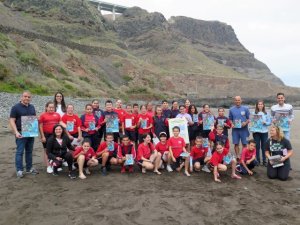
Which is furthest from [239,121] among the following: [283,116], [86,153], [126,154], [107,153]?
[86,153]

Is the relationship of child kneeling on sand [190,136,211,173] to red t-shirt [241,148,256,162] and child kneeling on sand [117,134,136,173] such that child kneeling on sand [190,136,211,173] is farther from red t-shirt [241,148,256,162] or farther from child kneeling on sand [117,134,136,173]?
child kneeling on sand [117,134,136,173]

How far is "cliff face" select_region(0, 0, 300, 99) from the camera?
34.0 metres

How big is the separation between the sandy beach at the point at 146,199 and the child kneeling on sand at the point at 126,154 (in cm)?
25

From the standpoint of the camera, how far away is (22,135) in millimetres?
7645

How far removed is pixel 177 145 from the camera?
8.77 m

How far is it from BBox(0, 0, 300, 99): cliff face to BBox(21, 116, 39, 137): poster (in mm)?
16814

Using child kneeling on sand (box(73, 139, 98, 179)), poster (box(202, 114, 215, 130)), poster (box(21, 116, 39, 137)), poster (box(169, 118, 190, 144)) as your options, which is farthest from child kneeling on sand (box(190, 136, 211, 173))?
poster (box(21, 116, 39, 137))

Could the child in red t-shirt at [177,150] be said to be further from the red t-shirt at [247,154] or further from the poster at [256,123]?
the poster at [256,123]

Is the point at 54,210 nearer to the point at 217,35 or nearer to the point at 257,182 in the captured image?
the point at 257,182

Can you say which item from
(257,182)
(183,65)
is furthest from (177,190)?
(183,65)

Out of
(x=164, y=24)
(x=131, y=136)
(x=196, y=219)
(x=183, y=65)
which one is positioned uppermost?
(x=164, y=24)

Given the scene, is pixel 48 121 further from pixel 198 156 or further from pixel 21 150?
pixel 198 156

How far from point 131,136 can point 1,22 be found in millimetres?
46292

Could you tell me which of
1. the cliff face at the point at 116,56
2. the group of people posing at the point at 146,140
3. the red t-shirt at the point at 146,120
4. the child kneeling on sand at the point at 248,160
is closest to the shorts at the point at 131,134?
the group of people posing at the point at 146,140
